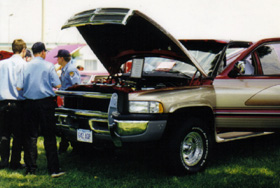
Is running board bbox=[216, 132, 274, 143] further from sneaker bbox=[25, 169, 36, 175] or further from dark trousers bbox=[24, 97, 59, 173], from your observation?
sneaker bbox=[25, 169, 36, 175]

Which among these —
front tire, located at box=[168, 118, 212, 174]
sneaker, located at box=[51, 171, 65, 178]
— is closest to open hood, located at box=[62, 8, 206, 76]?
front tire, located at box=[168, 118, 212, 174]

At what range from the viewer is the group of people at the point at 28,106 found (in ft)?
16.2

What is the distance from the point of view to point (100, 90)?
4.92 m

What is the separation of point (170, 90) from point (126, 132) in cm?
85

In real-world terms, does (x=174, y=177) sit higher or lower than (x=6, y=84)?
lower

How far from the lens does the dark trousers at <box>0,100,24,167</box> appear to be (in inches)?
210

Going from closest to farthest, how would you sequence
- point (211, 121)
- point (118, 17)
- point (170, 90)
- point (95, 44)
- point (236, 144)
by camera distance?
point (118, 17) < point (170, 90) < point (211, 121) < point (95, 44) < point (236, 144)

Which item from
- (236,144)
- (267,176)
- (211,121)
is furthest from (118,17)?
(236,144)

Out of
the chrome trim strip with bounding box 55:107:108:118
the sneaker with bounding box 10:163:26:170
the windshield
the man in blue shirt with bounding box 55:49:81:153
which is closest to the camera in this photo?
the chrome trim strip with bounding box 55:107:108:118

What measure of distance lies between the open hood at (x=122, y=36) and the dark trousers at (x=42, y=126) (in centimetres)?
113

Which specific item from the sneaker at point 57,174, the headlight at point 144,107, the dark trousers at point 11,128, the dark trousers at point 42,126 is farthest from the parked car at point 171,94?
the dark trousers at point 11,128

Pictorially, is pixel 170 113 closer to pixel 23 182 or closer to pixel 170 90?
pixel 170 90

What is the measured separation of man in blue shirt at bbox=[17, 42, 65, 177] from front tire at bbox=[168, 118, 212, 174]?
1636mm

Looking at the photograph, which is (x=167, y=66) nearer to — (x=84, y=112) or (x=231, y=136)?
(x=231, y=136)
